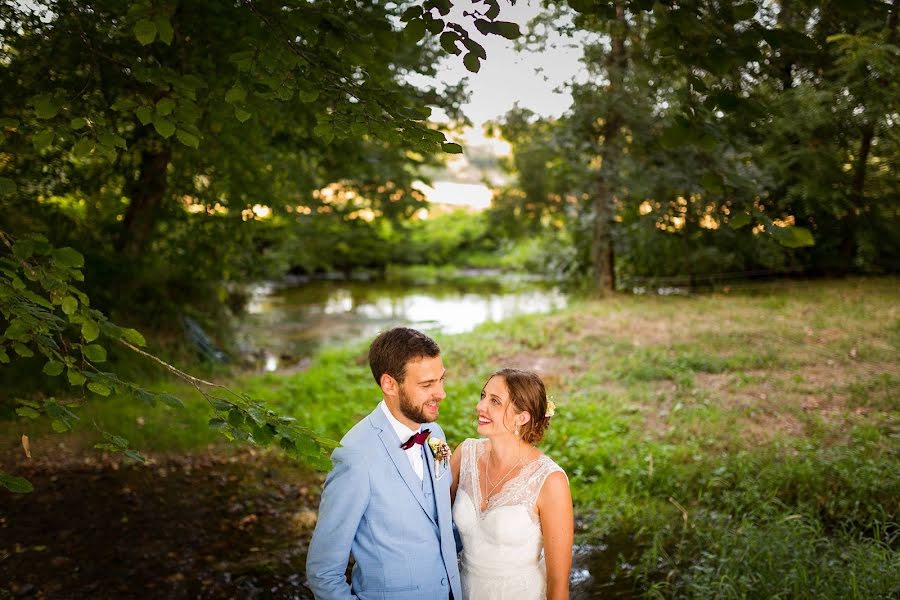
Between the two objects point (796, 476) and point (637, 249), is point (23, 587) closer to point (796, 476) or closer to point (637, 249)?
point (796, 476)

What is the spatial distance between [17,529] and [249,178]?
4.88 meters

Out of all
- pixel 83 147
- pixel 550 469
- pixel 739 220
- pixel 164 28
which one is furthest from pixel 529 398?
pixel 83 147

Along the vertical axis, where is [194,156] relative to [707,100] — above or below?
above

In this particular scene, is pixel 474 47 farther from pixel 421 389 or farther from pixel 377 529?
pixel 377 529

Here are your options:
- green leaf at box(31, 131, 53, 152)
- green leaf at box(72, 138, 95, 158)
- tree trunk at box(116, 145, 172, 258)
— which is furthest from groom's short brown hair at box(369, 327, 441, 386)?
tree trunk at box(116, 145, 172, 258)

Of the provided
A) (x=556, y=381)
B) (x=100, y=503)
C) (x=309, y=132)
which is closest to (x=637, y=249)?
(x=556, y=381)

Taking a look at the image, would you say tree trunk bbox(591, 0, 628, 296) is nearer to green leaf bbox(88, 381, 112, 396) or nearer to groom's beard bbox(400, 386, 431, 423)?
groom's beard bbox(400, 386, 431, 423)

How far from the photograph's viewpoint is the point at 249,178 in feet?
28.9

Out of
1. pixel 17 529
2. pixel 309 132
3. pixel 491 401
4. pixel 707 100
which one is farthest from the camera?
pixel 309 132

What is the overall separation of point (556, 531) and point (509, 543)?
246 mm

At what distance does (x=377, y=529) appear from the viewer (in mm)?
2744

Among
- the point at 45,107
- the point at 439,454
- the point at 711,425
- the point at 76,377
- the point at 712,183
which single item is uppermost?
the point at 45,107

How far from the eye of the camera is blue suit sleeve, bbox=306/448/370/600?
260 centimetres

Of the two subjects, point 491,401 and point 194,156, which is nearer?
point 491,401
